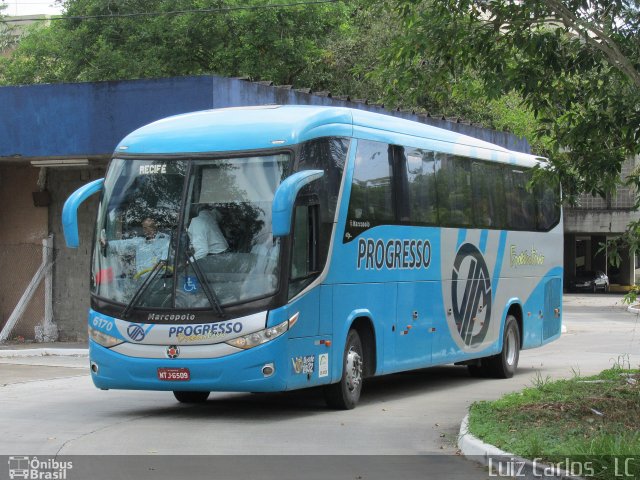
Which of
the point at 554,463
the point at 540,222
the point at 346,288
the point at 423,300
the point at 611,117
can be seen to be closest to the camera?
the point at 554,463

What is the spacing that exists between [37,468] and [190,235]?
380 cm

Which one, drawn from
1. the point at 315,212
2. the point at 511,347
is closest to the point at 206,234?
the point at 315,212

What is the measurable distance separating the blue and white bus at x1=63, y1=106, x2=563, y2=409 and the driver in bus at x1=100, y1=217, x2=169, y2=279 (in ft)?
0.05

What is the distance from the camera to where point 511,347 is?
19.2 metres

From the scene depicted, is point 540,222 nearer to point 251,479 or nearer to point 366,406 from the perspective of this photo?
point 366,406

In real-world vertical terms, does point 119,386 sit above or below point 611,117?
below

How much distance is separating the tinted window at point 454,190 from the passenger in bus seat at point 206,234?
478cm

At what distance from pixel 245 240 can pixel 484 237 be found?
21.3 feet

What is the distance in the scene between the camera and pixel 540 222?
2009 centimetres

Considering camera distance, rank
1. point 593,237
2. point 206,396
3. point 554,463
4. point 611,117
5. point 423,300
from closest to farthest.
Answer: point 554,463
point 611,117
point 206,396
point 423,300
point 593,237

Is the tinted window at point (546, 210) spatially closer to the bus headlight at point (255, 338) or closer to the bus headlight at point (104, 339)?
the bus headlight at point (255, 338)

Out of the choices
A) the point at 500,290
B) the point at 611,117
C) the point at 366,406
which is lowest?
the point at 366,406

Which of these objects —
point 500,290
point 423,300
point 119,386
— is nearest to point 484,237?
point 500,290

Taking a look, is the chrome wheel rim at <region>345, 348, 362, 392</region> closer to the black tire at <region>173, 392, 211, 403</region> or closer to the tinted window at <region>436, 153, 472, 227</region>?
the black tire at <region>173, 392, 211, 403</region>
